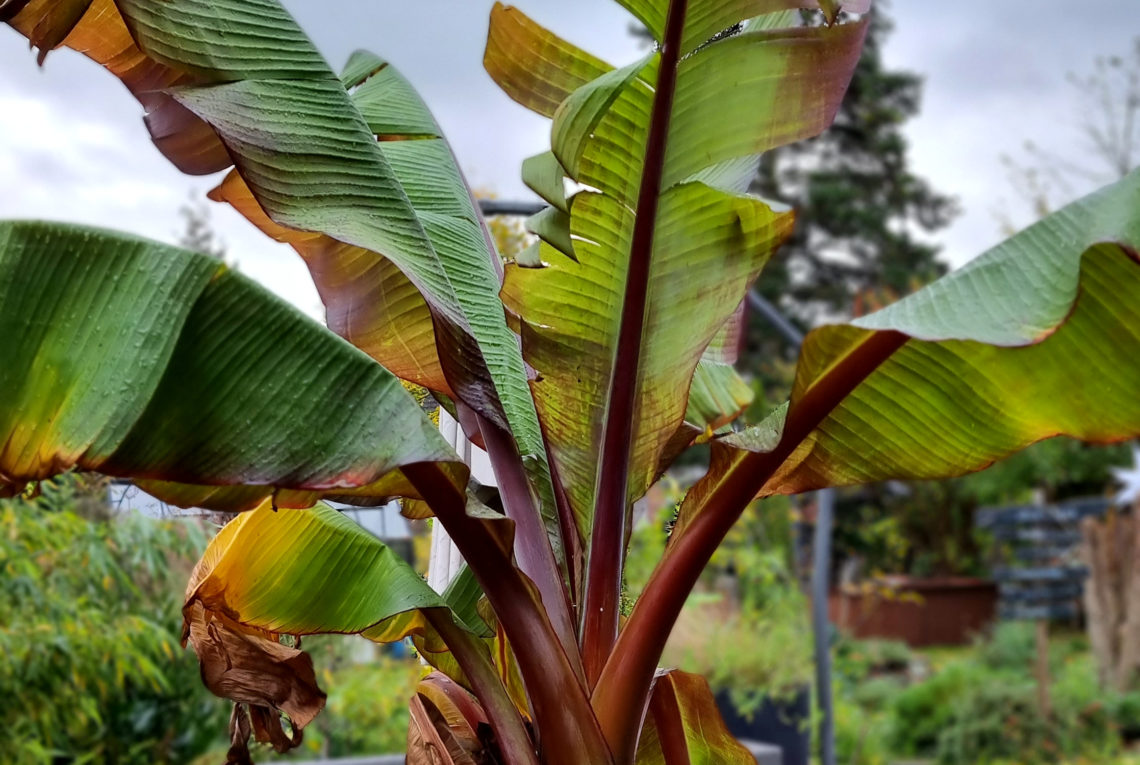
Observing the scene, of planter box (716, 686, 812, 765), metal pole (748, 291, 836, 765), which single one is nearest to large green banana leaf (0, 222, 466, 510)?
metal pole (748, 291, 836, 765)

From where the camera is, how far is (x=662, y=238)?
4.81 feet

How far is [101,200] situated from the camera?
4.50 m

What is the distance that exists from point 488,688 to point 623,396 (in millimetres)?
445

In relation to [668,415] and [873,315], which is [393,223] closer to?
[668,415]

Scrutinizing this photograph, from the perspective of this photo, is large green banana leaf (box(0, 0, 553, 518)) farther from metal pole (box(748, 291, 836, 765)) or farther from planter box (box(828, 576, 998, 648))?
planter box (box(828, 576, 998, 648))

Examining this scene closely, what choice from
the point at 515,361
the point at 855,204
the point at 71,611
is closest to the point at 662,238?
the point at 515,361

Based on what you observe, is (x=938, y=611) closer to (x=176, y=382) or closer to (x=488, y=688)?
(x=488, y=688)

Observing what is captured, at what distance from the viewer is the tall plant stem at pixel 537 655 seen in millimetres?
1260

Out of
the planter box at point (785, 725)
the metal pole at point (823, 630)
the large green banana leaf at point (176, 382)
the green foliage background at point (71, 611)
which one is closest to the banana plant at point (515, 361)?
the large green banana leaf at point (176, 382)

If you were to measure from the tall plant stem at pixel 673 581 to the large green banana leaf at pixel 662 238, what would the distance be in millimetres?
159

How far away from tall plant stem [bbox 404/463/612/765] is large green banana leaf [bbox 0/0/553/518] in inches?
9.5

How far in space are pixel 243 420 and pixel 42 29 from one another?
0.60 m

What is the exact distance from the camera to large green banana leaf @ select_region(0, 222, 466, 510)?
100 centimetres

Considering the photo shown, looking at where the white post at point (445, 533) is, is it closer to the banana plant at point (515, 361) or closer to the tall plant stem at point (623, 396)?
the banana plant at point (515, 361)
